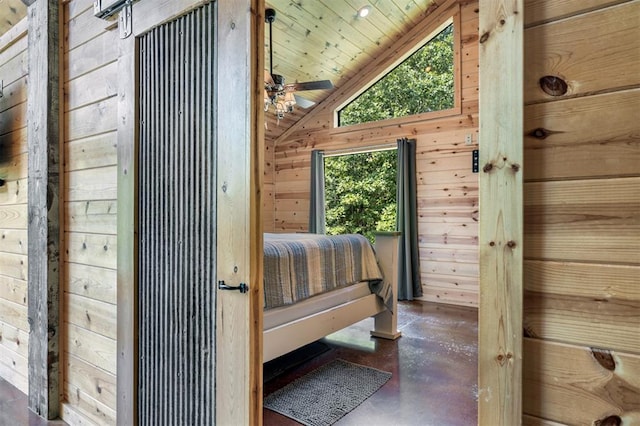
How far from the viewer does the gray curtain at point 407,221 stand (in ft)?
16.3

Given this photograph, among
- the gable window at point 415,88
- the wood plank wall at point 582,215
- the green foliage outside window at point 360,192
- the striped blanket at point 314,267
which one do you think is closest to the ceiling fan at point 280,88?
the striped blanket at point 314,267

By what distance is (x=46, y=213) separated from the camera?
2.03 m

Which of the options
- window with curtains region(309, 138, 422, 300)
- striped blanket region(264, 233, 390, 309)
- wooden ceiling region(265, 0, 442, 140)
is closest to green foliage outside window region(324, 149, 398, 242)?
window with curtains region(309, 138, 422, 300)

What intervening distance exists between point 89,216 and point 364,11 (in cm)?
382

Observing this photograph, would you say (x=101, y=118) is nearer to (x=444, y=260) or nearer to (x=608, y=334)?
(x=608, y=334)

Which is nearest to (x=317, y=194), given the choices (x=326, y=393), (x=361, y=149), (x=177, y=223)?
(x=361, y=149)

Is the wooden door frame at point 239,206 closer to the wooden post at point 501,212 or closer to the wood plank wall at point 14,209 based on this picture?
the wooden post at point 501,212

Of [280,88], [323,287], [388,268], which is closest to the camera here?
[323,287]

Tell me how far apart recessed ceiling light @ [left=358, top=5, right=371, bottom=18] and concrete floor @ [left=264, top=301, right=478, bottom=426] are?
11.7 feet

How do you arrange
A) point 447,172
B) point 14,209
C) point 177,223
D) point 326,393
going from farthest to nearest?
point 447,172
point 14,209
point 326,393
point 177,223

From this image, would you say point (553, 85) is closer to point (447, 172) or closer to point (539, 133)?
point (539, 133)

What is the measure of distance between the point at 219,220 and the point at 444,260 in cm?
403

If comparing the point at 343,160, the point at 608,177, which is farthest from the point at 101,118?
the point at 343,160

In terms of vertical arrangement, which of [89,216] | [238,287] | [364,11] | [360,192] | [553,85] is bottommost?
[238,287]
